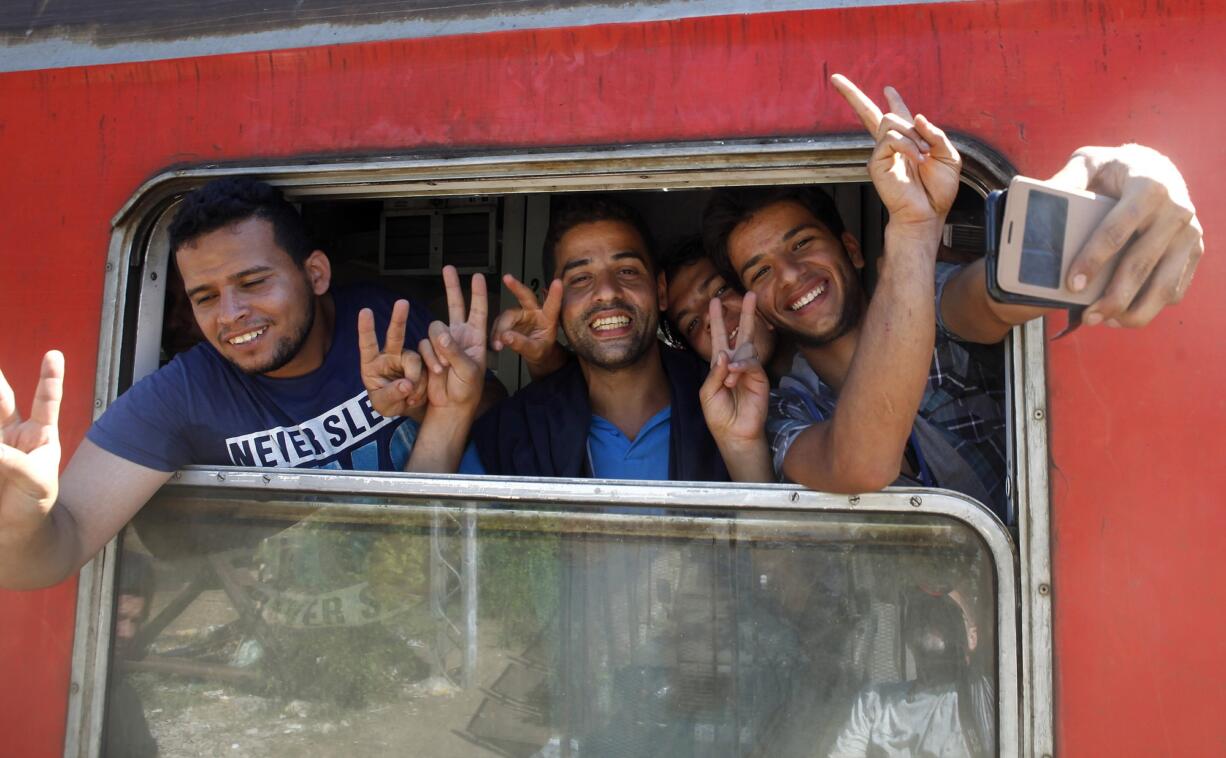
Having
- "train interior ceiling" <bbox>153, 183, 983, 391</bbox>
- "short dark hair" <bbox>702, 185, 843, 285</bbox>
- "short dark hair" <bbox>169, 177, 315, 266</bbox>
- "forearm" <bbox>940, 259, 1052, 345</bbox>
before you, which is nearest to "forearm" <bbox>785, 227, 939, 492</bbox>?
"forearm" <bbox>940, 259, 1052, 345</bbox>

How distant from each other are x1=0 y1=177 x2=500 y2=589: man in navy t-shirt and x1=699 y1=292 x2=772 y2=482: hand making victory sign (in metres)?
0.47

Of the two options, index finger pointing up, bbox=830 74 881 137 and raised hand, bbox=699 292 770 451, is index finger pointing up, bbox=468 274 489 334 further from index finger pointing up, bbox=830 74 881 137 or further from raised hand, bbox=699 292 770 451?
index finger pointing up, bbox=830 74 881 137

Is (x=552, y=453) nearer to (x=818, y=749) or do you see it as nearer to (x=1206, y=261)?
(x=818, y=749)

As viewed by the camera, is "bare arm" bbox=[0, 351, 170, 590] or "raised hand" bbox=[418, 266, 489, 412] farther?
"raised hand" bbox=[418, 266, 489, 412]

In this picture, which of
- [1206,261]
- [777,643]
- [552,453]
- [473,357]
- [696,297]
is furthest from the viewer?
[696,297]

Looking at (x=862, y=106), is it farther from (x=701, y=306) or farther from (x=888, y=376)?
(x=701, y=306)

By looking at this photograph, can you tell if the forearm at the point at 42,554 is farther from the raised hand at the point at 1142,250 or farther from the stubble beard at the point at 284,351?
the raised hand at the point at 1142,250

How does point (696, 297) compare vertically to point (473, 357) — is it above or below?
above

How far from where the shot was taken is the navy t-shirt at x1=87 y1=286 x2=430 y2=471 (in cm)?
165

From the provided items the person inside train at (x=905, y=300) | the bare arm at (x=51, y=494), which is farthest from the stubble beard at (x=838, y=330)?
the bare arm at (x=51, y=494)

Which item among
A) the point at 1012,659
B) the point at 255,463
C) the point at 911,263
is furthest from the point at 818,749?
the point at 255,463

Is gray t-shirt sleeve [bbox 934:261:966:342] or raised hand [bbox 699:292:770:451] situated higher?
gray t-shirt sleeve [bbox 934:261:966:342]

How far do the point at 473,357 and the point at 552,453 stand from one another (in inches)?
11.5

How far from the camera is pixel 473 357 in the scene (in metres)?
1.78
